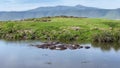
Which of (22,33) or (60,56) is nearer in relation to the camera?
(60,56)

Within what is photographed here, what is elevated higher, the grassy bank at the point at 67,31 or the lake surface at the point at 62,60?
the lake surface at the point at 62,60

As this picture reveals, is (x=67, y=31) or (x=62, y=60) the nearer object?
(x=62, y=60)

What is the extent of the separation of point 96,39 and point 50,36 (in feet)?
90.8

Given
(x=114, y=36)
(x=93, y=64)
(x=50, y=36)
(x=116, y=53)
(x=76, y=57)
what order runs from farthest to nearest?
(x=50, y=36) → (x=114, y=36) → (x=116, y=53) → (x=76, y=57) → (x=93, y=64)

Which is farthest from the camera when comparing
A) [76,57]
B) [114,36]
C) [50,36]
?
[50,36]

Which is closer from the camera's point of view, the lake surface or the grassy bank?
the lake surface

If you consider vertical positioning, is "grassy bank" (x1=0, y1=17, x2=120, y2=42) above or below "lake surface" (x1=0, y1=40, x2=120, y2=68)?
below

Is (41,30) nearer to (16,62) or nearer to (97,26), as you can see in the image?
(97,26)

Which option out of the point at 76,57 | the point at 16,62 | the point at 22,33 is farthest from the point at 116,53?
the point at 22,33

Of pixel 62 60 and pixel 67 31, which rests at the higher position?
pixel 62 60

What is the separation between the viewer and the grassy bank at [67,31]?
160m

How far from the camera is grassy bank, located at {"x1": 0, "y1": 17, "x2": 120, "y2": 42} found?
160 m

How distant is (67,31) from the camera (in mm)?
176750

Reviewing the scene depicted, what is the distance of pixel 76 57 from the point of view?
106312 millimetres
